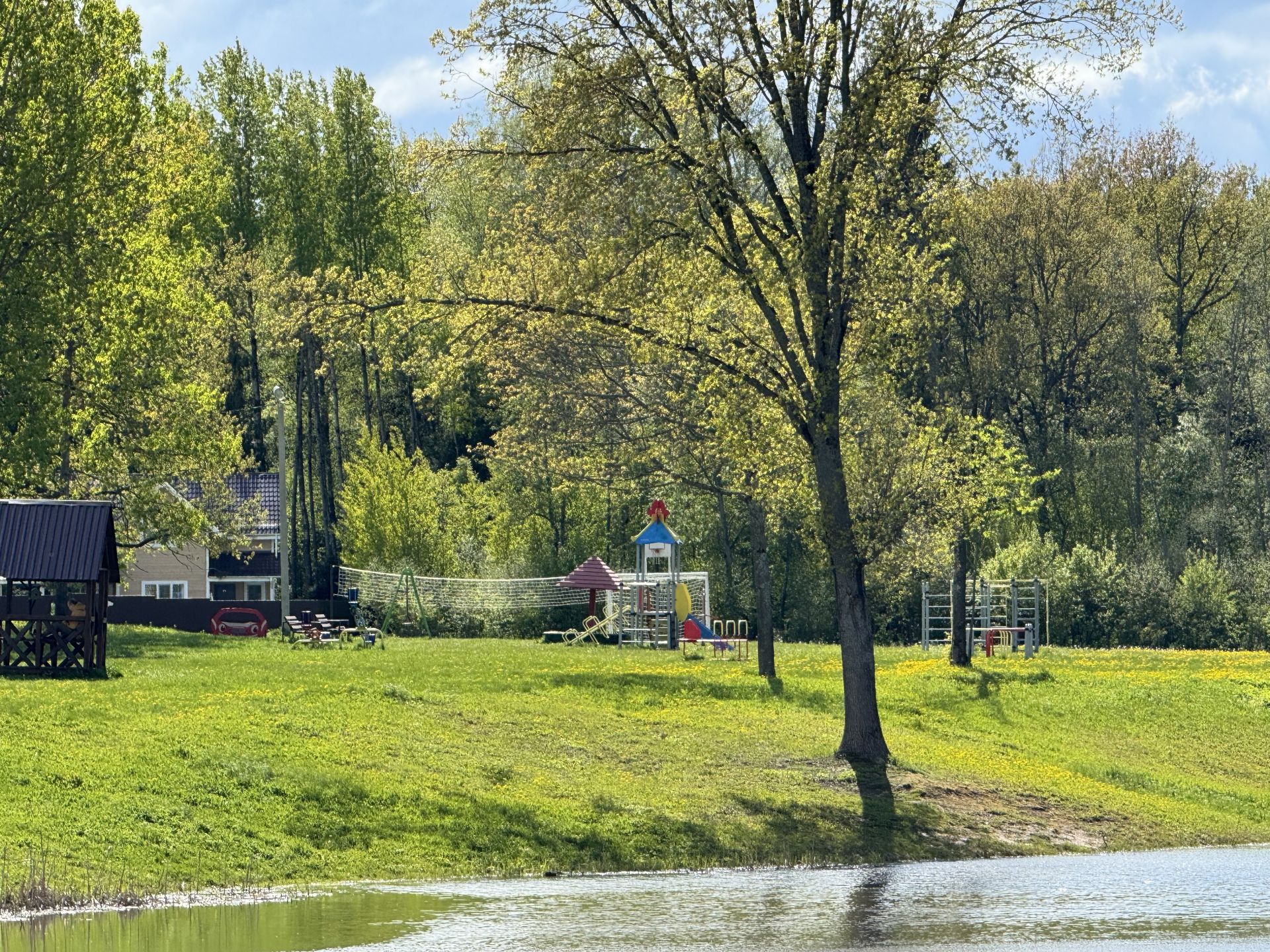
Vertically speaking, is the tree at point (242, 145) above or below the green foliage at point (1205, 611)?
above

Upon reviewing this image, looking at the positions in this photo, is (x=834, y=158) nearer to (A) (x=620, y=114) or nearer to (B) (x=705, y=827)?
(A) (x=620, y=114)

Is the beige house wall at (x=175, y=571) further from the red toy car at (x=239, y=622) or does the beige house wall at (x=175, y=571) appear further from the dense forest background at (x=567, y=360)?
the red toy car at (x=239, y=622)

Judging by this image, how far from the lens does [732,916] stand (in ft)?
55.5

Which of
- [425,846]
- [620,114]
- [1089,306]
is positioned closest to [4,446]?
[620,114]

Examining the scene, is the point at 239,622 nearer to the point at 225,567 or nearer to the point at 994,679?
the point at 225,567

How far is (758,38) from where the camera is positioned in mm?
25750

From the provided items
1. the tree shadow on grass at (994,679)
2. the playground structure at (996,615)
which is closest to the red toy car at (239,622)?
the playground structure at (996,615)

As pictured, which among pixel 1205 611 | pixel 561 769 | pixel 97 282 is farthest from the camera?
pixel 1205 611

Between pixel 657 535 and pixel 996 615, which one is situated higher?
pixel 657 535

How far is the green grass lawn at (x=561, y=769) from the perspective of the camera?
2019 cm

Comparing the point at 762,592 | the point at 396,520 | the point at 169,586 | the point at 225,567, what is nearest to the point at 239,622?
the point at 396,520

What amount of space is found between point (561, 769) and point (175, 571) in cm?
5059

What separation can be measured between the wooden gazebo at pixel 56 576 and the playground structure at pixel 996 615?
21.3 meters

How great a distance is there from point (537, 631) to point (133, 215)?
22688mm
